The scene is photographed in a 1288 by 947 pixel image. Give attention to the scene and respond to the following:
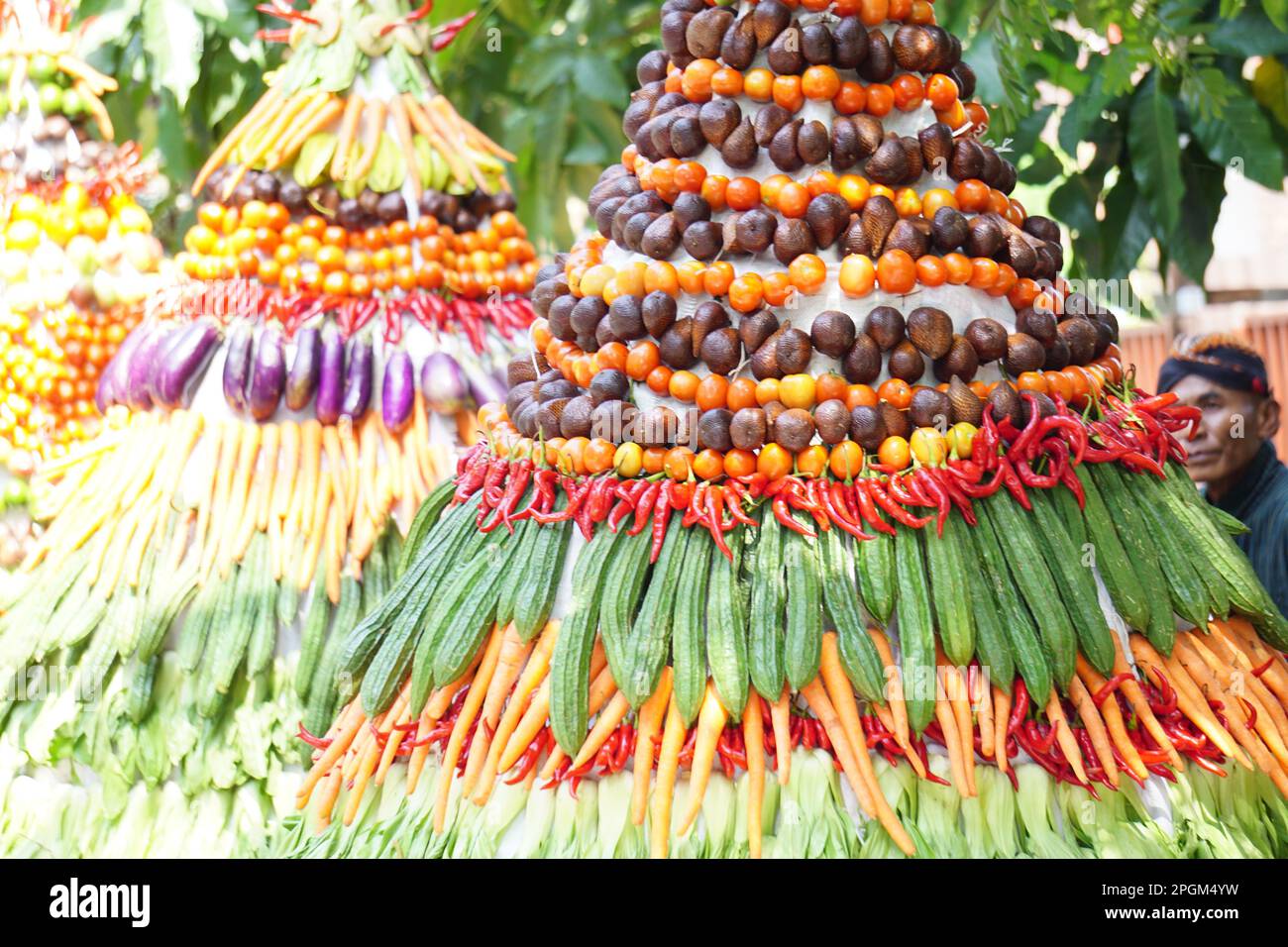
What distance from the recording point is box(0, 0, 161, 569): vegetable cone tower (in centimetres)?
291

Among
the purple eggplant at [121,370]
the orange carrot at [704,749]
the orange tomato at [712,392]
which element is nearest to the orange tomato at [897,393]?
the orange tomato at [712,392]

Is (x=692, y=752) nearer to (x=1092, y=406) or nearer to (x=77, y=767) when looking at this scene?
(x=1092, y=406)

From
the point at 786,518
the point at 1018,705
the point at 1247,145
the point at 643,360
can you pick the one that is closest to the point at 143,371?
the point at 643,360

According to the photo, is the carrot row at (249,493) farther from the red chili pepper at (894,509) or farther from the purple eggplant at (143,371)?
the red chili pepper at (894,509)

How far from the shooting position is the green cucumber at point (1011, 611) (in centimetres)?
164

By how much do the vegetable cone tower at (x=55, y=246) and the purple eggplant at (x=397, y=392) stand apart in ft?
2.73

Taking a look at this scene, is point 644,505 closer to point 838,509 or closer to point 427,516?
point 838,509

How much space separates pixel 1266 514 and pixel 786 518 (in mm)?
1677

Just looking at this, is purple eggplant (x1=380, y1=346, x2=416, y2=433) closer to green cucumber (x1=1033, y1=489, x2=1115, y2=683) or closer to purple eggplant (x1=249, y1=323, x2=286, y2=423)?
purple eggplant (x1=249, y1=323, x2=286, y2=423)

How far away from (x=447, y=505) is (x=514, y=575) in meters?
0.26

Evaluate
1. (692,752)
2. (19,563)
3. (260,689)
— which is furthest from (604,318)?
(19,563)

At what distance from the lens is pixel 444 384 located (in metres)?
2.50

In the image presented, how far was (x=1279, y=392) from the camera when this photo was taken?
7.24 m
